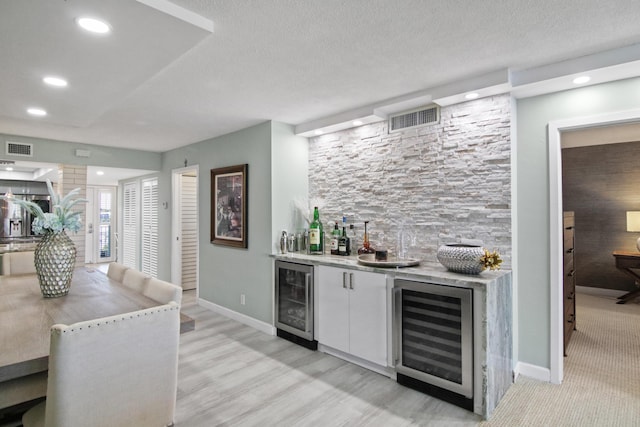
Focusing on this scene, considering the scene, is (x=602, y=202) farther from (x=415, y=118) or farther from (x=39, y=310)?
(x=39, y=310)

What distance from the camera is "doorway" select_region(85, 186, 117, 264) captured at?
8789 millimetres

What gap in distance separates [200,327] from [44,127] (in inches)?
119

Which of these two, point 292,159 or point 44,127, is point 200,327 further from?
point 44,127

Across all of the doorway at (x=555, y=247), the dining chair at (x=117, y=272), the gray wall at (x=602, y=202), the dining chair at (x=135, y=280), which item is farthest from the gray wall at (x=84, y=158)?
the gray wall at (x=602, y=202)

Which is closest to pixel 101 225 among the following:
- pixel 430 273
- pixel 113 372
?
pixel 113 372

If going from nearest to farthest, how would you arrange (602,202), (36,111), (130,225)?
(36,111) < (602,202) < (130,225)

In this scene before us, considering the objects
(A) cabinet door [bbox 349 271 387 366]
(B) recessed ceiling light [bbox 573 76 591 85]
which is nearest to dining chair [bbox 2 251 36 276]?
(A) cabinet door [bbox 349 271 387 366]

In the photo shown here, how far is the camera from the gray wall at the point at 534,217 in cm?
265

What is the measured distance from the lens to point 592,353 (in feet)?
10.6

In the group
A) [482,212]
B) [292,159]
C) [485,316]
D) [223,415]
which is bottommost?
[223,415]

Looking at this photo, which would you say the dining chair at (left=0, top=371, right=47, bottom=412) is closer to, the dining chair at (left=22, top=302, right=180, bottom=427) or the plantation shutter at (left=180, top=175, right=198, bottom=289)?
the dining chair at (left=22, top=302, right=180, bottom=427)

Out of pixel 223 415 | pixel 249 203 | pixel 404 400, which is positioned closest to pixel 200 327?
pixel 249 203

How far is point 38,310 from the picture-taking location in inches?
73.9

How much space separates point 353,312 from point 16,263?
3175 millimetres
